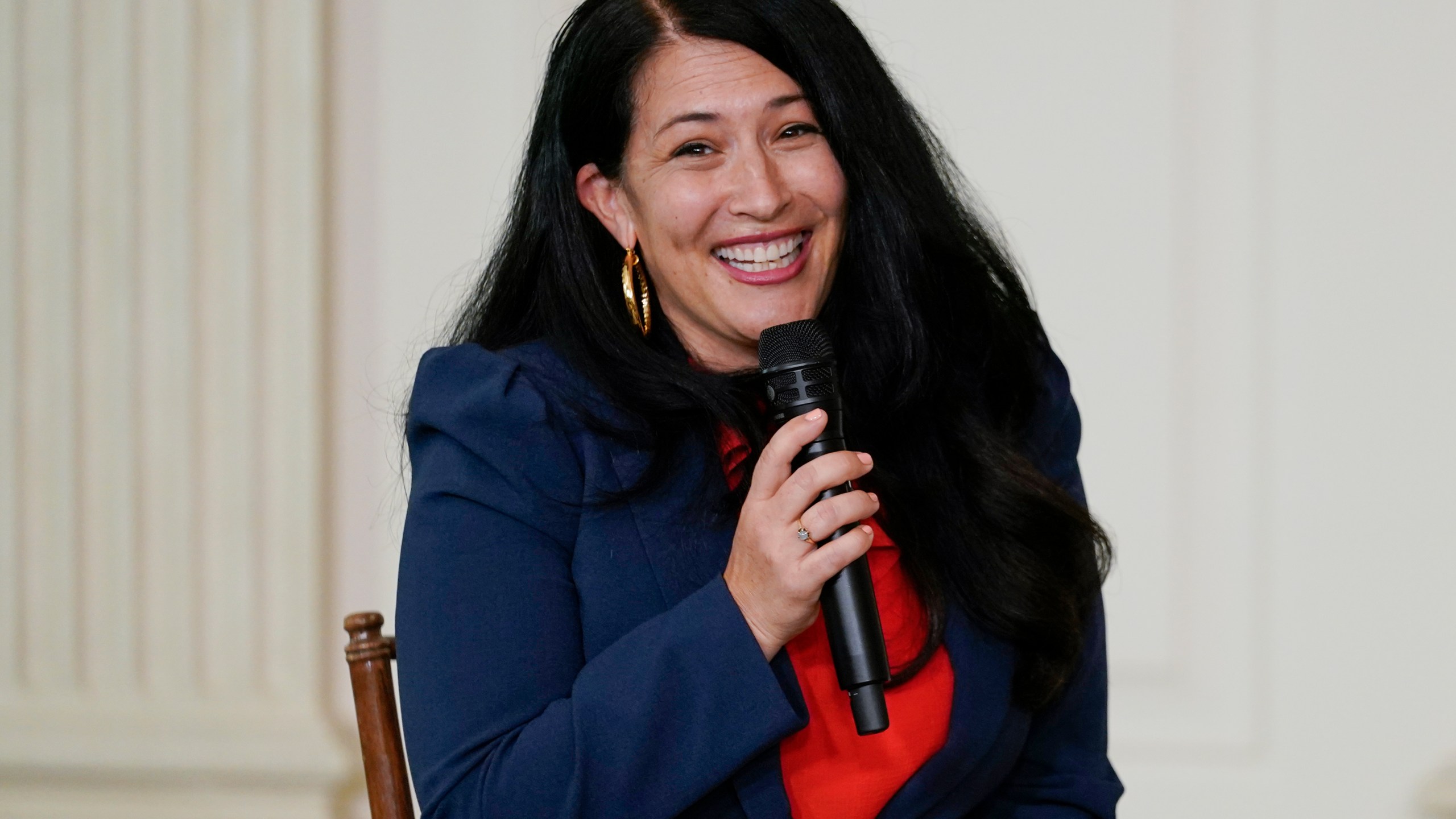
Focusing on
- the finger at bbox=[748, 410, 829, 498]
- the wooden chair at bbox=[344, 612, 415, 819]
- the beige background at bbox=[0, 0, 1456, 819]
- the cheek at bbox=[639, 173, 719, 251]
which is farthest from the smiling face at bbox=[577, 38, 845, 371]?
the beige background at bbox=[0, 0, 1456, 819]

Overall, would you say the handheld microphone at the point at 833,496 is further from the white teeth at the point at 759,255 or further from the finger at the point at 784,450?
the white teeth at the point at 759,255

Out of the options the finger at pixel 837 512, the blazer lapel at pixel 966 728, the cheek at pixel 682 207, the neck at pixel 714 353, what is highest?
the cheek at pixel 682 207

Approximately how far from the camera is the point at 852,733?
1.32 m

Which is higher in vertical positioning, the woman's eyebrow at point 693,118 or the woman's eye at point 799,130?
the woman's eyebrow at point 693,118

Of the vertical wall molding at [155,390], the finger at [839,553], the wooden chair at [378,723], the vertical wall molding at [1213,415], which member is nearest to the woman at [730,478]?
the finger at [839,553]

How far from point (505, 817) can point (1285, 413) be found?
1802mm

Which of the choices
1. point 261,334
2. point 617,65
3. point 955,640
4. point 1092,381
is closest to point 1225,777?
point 1092,381

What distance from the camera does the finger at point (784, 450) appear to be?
1.03 meters

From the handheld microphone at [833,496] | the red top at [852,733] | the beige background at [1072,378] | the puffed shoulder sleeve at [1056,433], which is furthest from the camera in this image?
the beige background at [1072,378]

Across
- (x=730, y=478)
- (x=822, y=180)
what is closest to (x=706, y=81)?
(x=822, y=180)

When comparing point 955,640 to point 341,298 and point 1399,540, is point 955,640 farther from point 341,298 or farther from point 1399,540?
point 341,298

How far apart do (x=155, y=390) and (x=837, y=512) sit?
183 cm

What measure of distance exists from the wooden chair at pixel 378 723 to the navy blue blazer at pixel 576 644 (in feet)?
0.35

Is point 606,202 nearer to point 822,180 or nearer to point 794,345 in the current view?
point 822,180
